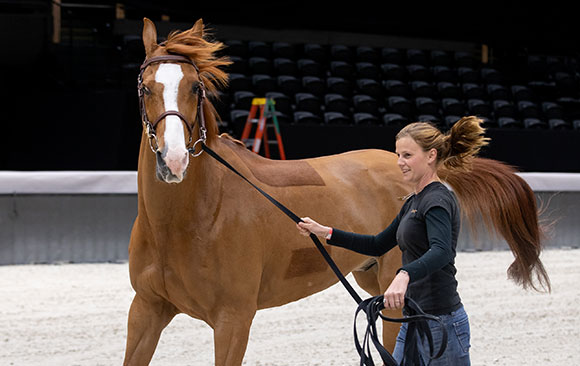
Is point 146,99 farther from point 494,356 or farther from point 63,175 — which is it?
point 63,175

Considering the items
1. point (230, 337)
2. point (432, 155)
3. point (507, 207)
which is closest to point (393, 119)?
point (507, 207)

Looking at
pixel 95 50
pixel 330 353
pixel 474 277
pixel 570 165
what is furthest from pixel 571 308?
pixel 95 50

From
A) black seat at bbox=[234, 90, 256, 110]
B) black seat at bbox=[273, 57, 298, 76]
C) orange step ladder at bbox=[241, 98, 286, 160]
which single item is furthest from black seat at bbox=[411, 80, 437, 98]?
orange step ladder at bbox=[241, 98, 286, 160]

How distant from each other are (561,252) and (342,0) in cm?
899

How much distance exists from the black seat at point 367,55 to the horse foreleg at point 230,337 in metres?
12.5

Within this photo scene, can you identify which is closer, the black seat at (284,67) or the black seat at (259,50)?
the black seat at (284,67)

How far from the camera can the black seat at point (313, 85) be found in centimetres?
1308

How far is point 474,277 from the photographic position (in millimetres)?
7348

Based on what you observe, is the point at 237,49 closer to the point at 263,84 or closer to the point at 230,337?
the point at 263,84

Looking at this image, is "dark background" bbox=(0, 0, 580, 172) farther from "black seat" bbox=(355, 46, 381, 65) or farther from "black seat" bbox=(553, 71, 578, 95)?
"black seat" bbox=(355, 46, 381, 65)

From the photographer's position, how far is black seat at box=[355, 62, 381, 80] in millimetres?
14234

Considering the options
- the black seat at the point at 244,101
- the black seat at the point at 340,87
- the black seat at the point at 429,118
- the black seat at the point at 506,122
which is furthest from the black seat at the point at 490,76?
the black seat at the point at 244,101

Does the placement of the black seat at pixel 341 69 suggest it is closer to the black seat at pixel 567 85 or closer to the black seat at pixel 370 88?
the black seat at pixel 370 88

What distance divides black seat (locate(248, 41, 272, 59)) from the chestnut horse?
10.5 meters
